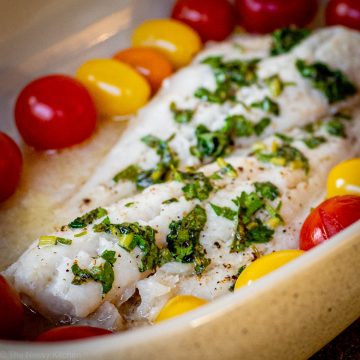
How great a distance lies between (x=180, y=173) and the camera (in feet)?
5.50

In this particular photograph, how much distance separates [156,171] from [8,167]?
16.5 inches

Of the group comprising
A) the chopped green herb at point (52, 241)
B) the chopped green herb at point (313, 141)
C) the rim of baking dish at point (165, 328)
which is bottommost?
the chopped green herb at point (313, 141)

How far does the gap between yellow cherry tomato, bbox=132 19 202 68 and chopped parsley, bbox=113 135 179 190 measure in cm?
53

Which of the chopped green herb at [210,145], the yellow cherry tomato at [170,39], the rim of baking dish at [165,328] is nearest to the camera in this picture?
the rim of baking dish at [165,328]

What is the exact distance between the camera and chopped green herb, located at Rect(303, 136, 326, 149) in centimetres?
182

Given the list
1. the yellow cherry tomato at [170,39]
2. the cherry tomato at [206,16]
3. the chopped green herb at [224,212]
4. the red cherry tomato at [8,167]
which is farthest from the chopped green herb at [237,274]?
the cherry tomato at [206,16]

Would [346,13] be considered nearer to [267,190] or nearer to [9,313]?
[267,190]

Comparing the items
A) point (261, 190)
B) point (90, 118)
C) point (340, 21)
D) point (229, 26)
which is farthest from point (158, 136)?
point (340, 21)

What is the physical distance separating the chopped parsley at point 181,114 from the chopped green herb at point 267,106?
7.7 inches

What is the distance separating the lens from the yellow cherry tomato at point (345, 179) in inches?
63.9

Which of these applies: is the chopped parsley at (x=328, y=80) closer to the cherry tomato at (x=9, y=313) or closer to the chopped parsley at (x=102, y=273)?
the chopped parsley at (x=102, y=273)

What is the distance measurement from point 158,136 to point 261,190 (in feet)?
1.38

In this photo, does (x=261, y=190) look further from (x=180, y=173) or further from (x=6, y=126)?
(x=6, y=126)

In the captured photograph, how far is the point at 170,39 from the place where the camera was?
2.26 meters
